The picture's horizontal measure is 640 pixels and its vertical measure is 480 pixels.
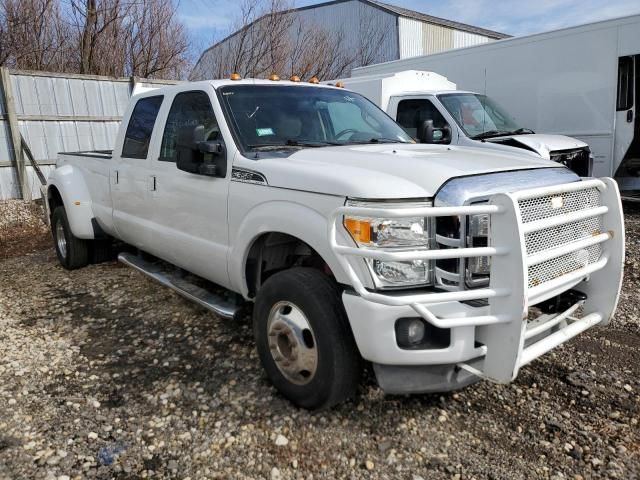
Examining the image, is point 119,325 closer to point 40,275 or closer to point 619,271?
point 40,275

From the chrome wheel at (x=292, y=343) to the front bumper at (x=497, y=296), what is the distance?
389 mm

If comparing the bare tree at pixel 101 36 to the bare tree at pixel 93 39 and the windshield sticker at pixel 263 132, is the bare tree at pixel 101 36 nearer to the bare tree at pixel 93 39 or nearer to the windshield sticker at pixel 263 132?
the bare tree at pixel 93 39

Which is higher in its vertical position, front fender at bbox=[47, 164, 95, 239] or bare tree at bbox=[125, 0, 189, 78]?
bare tree at bbox=[125, 0, 189, 78]

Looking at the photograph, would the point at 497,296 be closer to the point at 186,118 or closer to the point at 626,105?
the point at 186,118

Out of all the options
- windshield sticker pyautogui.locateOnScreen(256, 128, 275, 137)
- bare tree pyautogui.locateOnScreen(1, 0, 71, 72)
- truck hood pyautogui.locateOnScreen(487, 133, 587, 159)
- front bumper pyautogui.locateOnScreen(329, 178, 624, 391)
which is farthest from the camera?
bare tree pyautogui.locateOnScreen(1, 0, 71, 72)

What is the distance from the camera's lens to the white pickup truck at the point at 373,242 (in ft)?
8.20

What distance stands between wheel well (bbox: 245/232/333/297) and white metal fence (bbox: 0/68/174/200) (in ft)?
21.9

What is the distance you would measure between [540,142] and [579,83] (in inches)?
96.1

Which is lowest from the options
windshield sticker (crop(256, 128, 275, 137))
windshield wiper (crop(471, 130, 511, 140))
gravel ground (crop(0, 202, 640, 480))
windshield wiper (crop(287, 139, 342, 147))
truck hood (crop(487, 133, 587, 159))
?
gravel ground (crop(0, 202, 640, 480))

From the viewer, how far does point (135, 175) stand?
4750 mm

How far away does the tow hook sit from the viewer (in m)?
3.16

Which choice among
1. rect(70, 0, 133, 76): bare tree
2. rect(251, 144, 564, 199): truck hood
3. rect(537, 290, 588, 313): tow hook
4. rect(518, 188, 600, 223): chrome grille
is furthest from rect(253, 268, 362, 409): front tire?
rect(70, 0, 133, 76): bare tree

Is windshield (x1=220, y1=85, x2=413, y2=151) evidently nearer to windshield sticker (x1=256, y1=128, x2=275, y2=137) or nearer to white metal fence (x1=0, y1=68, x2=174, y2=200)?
windshield sticker (x1=256, y1=128, x2=275, y2=137)

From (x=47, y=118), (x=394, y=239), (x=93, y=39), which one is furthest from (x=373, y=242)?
(x=93, y=39)
